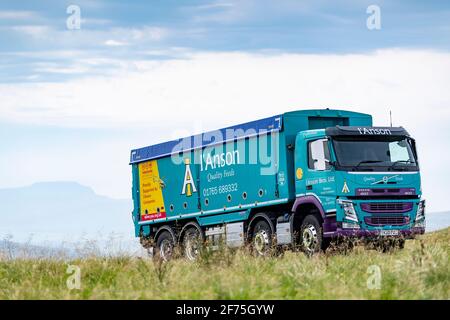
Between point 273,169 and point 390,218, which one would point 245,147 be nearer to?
point 273,169

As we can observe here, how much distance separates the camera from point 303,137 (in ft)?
68.1

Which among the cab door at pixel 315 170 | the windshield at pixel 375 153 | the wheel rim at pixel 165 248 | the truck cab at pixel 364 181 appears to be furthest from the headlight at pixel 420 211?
the wheel rim at pixel 165 248

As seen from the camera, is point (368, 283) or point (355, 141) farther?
point (355, 141)

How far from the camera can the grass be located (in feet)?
38.1

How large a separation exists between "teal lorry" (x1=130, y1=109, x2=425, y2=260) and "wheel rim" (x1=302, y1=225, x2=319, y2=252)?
0.02 meters

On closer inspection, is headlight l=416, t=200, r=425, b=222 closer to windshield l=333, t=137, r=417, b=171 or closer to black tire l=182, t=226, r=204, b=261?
windshield l=333, t=137, r=417, b=171

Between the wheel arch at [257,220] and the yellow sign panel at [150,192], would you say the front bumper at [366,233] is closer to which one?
the wheel arch at [257,220]

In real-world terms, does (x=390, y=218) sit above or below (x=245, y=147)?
below

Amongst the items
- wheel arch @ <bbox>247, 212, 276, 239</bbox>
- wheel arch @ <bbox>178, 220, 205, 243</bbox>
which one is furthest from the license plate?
wheel arch @ <bbox>178, 220, 205, 243</bbox>

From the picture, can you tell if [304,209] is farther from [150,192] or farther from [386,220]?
[150,192]
